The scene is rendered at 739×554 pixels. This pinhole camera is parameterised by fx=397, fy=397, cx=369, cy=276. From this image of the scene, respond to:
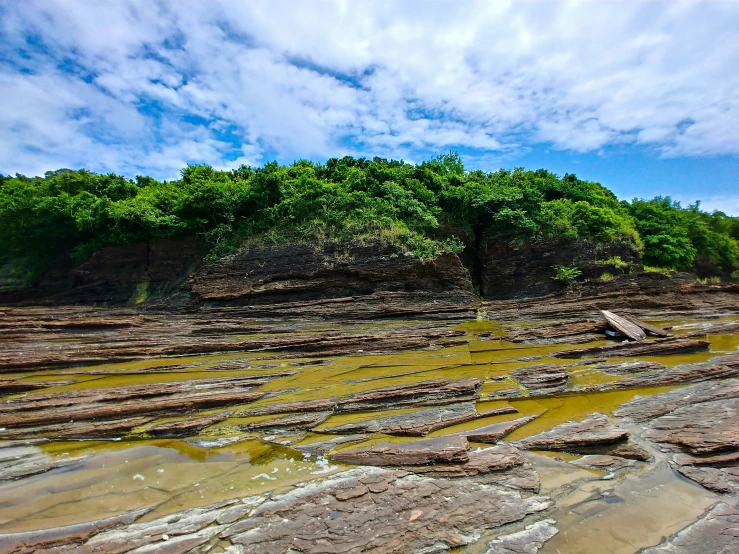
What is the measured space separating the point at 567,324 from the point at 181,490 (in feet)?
51.4

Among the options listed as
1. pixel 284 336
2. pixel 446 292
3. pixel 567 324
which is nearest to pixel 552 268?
pixel 446 292

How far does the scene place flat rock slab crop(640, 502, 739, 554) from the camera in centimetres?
461

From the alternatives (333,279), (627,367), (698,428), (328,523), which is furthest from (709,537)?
(333,279)

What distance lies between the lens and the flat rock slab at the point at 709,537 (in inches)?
181

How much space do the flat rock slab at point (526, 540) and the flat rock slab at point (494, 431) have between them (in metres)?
2.02

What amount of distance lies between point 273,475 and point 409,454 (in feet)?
7.18

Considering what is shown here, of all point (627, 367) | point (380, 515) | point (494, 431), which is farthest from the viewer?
point (627, 367)

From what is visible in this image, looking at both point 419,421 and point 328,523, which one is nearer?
point 328,523

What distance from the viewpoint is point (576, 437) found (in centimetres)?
705

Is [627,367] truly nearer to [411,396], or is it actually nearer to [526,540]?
[411,396]

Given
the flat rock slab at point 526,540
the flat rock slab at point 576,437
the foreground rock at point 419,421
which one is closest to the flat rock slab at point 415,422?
the foreground rock at point 419,421

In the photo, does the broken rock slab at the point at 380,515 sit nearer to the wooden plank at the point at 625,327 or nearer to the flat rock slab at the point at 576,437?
the flat rock slab at the point at 576,437

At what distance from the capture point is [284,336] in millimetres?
16047

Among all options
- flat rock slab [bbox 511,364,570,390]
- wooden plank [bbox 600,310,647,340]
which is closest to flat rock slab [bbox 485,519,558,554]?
flat rock slab [bbox 511,364,570,390]
